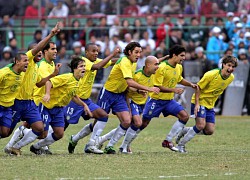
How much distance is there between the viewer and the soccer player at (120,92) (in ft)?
49.8

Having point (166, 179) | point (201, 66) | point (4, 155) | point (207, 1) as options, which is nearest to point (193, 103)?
point (4, 155)

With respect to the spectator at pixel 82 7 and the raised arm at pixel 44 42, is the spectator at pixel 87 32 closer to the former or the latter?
the spectator at pixel 82 7

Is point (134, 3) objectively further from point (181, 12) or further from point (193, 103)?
point (193, 103)

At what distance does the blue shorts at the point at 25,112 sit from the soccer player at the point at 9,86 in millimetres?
139

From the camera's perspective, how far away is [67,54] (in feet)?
85.9

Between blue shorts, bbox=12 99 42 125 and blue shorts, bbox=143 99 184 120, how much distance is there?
2558mm

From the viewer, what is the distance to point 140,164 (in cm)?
1323

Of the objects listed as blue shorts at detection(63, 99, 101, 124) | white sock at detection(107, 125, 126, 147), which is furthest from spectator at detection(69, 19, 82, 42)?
white sock at detection(107, 125, 126, 147)

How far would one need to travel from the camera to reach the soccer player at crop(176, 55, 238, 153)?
1585 centimetres

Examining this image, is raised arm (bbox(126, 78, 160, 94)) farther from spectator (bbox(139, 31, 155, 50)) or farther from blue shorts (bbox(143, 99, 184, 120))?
spectator (bbox(139, 31, 155, 50))

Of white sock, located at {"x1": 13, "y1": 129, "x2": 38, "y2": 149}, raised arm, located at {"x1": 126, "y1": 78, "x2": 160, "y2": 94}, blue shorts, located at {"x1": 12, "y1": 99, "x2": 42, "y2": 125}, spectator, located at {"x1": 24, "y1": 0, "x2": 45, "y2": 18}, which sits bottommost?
white sock, located at {"x1": 13, "y1": 129, "x2": 38, "y2": 149}

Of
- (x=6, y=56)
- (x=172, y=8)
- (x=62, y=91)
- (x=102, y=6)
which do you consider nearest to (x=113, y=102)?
(x=62, y=91)

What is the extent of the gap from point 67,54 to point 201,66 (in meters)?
4.19

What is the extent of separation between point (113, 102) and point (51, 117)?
1.41m
